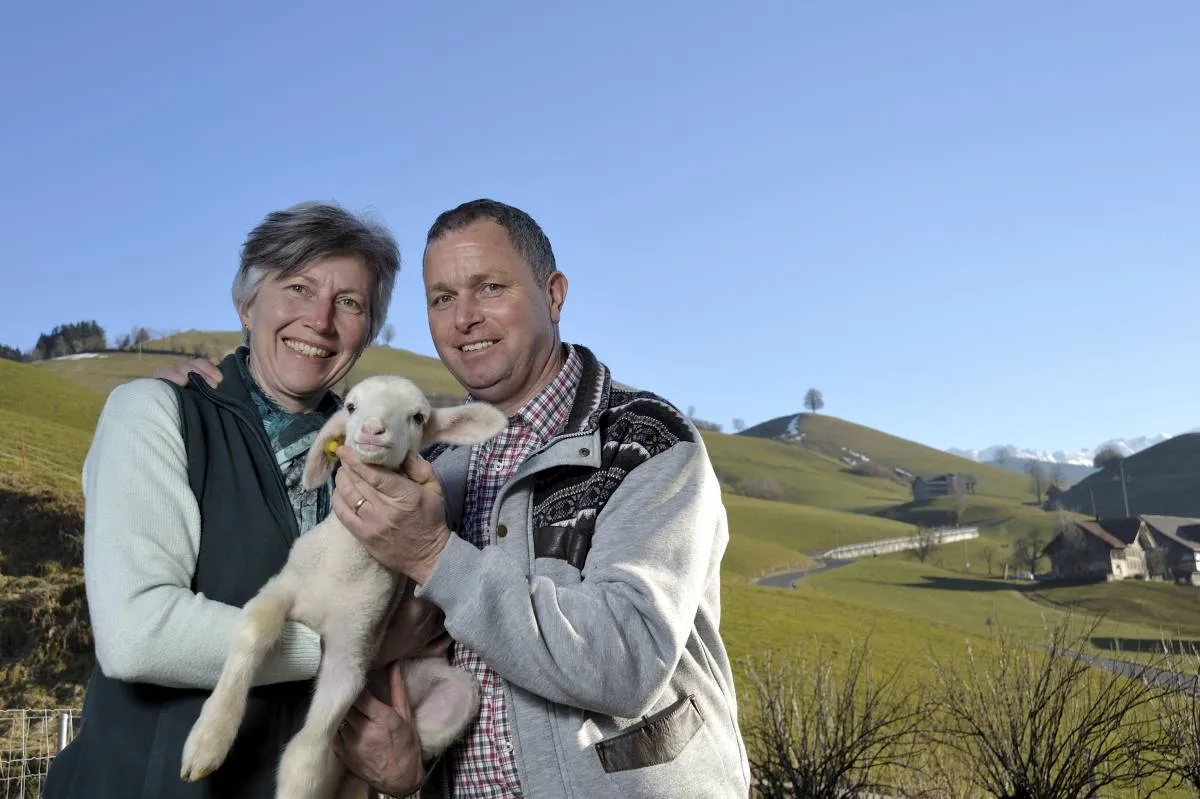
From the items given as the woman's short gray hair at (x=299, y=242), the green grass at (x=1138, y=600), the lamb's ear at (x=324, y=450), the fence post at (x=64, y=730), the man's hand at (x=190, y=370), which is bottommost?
the green grass at (x=1138, y=600)

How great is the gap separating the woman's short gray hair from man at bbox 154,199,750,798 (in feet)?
1.06

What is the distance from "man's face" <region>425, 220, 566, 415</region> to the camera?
3.21 meters

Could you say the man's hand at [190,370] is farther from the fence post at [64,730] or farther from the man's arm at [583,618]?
the fence post at [64,730]

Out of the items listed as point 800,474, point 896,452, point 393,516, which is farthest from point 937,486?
point 393,516

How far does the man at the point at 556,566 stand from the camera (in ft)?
7.76

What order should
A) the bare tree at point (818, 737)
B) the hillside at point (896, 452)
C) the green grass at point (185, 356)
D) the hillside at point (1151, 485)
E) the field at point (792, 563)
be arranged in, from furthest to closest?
the hillside at point (896, 452)
the hillside at point (1151, 485)
the green grass at point (185, 356)
the field at point (792, 563)
the bare tree at point (818, 737)

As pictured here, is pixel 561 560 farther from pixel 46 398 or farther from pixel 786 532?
pixel 786 532

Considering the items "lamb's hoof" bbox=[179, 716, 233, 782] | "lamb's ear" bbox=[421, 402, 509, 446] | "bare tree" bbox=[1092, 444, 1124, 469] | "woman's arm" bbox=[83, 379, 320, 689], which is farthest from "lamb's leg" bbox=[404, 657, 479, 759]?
"bare tree" bbox=[1092, 444, 1124, 469]

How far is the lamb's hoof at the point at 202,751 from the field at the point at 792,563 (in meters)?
6.24

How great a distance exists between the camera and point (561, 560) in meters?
2.69

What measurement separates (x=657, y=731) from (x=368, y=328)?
6.14 ft

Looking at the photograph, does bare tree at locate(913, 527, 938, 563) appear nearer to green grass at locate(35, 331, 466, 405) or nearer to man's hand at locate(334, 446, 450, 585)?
green grass at locate(35, 331, 466, 405)

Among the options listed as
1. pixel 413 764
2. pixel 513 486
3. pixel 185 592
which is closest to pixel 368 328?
pixel 513 486

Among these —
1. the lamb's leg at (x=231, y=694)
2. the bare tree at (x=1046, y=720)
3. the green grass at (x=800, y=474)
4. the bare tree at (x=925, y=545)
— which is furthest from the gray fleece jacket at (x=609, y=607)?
the green grass at (x=800, y=474)
